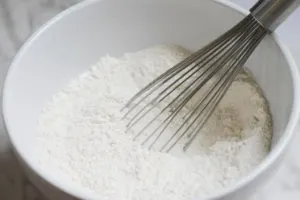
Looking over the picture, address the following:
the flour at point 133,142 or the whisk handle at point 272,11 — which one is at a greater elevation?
the whisk handle at point 272,11

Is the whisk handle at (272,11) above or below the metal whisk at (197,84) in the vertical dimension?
above

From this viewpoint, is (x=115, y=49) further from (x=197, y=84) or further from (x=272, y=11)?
(x=272, y=11)

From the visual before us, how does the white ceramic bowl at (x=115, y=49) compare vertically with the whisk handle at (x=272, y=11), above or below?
below

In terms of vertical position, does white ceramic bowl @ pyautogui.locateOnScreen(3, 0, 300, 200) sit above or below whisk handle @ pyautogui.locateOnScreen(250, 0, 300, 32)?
below

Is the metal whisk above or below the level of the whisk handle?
below
